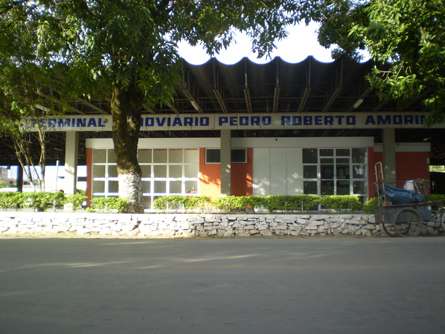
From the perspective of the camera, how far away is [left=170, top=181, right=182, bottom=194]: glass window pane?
66.7 feet

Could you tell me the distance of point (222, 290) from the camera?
4645 millimetres

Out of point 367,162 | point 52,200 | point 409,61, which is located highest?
point 409,61

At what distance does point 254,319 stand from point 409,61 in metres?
8.07

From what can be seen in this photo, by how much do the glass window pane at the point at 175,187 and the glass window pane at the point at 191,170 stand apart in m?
0.70

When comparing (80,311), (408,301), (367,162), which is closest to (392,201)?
(408,301)

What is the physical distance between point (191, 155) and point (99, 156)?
19.2 ft

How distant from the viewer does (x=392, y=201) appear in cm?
998

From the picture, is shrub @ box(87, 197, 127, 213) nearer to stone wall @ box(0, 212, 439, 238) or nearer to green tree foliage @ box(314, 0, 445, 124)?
stone wall @ box(0, 212, 439, 238)

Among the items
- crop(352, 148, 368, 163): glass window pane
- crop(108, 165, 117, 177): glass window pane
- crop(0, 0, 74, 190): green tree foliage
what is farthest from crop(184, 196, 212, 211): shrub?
crop(352, 148, 368, 163): glass window pane

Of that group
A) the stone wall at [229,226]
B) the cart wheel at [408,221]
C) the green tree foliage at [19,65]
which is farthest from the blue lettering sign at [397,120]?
the green tree foliage at [19,65]

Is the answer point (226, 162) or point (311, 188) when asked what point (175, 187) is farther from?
point (311, 188)

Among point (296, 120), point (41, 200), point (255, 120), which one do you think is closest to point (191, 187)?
point (255, 120)

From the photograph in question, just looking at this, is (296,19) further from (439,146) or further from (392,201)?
(439,146)

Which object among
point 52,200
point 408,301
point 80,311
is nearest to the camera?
point 80,311
